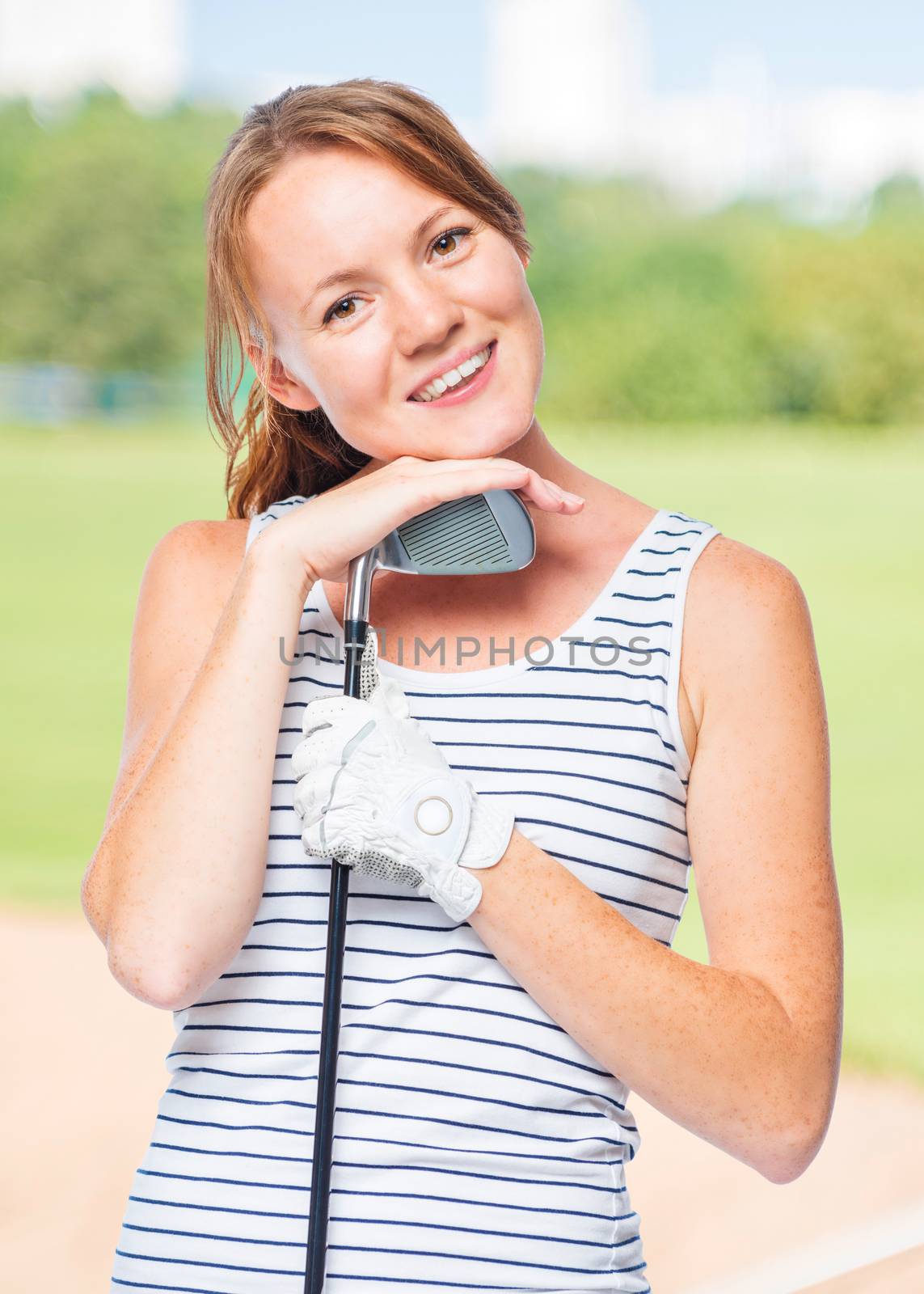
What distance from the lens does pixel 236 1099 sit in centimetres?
96

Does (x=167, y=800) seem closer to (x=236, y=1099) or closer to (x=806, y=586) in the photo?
(x=236, y=1099)

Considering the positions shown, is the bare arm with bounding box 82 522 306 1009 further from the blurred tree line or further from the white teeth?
the blurred tree line

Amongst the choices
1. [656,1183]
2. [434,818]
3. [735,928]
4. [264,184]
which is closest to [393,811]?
[434,818]

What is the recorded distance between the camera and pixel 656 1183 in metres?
2.96

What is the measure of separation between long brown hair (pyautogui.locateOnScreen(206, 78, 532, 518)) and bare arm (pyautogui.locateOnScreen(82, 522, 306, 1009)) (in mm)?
218

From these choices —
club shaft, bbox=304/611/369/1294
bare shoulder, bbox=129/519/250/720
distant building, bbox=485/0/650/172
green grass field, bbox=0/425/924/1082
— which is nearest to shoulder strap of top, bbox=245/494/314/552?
bare shoulder, bbox=129/519/250/720

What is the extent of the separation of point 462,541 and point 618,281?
16.1 meters

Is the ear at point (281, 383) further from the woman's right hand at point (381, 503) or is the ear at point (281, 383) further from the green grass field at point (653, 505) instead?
the green grass field at point (653, 505)

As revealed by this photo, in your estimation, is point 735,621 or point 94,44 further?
point 94,44

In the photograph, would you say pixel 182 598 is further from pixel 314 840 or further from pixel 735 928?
pixel 735 928

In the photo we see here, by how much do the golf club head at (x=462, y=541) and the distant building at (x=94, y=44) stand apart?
47.3 feet

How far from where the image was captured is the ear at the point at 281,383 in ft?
3.60

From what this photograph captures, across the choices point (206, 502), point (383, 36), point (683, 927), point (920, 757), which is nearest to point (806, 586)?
point (920, 757)

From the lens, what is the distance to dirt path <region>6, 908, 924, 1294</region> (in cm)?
253
